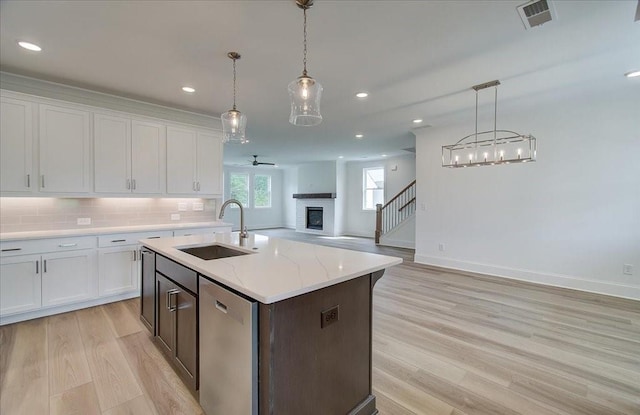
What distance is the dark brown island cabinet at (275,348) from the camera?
1.34 m

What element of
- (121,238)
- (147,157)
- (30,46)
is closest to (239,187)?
(147,157)

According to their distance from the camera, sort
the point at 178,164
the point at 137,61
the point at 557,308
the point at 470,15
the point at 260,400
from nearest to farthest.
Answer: the point at 260,400, the point at 470,15, the point at 137,61, the point at 557,308, the point at 178,164

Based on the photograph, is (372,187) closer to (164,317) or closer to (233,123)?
(233,123)

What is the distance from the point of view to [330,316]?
1563mm

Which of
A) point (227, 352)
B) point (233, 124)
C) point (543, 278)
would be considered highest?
point (233, 124)

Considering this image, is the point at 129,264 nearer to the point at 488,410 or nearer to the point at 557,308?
the point at 488,410

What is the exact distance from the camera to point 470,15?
7.19ft

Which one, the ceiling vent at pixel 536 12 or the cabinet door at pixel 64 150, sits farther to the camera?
the cabinet door at pixel 64 150

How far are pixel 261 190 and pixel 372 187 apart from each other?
4890 millimetres

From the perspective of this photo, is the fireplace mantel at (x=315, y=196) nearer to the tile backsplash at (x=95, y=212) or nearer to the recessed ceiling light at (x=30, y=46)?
the tile backsplash at (x=95, y=212)

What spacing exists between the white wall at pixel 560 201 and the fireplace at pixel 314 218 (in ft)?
19.0

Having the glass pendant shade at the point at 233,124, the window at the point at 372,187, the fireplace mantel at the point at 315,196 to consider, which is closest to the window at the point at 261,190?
the fireplace mantel at the point at 315,196

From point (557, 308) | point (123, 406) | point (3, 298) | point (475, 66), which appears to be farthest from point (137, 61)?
point (557, 308)

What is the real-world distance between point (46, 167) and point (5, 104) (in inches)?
28.0
